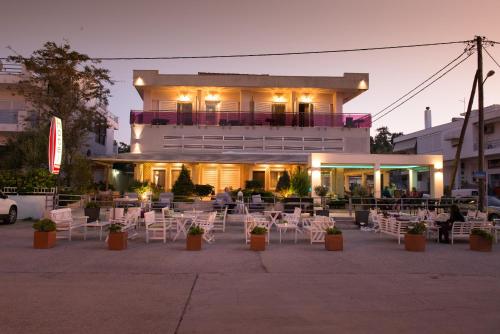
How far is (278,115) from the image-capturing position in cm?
2908

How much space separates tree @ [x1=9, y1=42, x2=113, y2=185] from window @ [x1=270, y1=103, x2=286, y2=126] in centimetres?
1034

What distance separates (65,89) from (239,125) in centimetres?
1038

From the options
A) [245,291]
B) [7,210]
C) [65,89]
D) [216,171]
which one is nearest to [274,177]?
[216,171]

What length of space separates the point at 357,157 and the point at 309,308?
55.8 feet

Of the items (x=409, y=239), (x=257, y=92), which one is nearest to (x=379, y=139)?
(x=257, y=92)

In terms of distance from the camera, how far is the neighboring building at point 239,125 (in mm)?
27672

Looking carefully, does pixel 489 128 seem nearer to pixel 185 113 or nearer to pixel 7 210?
pixel 185 113

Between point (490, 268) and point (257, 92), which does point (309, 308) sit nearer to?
point (490, 268)

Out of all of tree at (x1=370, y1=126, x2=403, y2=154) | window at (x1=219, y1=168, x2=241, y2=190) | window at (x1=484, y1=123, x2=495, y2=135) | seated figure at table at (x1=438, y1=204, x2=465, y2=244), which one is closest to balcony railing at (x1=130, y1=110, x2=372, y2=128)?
window at (x1=219, y1=168, x2=241, y2=190)

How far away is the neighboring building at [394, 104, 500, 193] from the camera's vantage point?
35125 mm

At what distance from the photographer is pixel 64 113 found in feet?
80.4

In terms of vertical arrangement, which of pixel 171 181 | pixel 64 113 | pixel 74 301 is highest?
pixel 64 113

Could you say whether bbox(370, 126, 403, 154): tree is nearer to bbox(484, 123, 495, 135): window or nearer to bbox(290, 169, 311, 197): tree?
bbox(484, 123, 495, 135): window

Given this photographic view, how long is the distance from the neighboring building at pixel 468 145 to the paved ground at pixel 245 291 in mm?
26517
